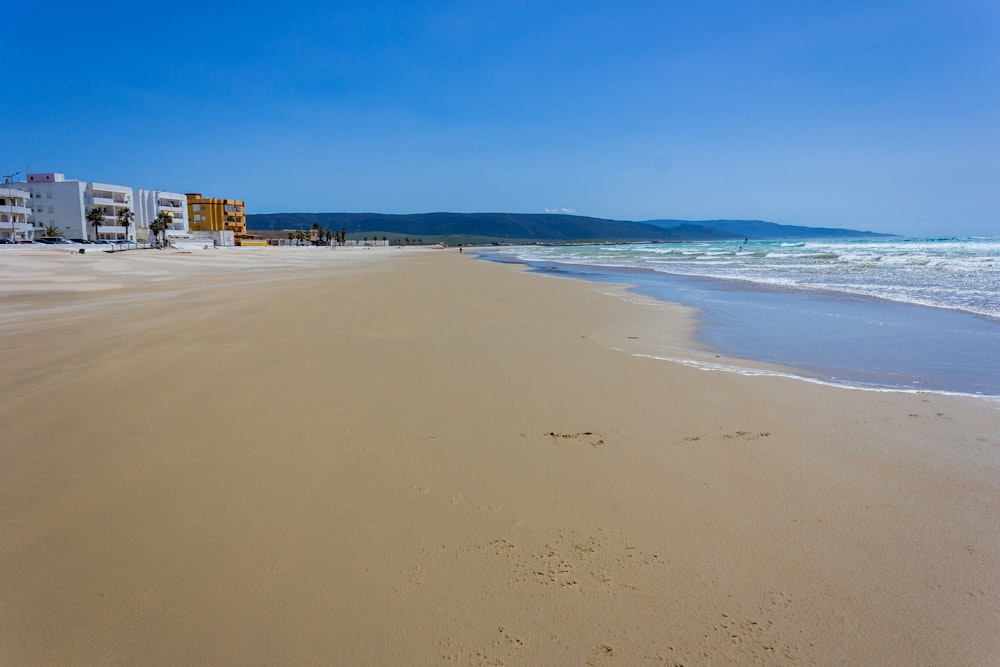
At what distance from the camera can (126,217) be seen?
62.9 meters

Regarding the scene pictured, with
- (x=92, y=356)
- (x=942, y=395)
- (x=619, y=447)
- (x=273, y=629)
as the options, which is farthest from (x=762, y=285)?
(x=273, y=629)

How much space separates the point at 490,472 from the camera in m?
3.31

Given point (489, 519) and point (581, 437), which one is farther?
point (581, 437)

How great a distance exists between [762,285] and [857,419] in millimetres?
15407

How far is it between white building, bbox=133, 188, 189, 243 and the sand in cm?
7768

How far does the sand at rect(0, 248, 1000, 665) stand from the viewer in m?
2.00

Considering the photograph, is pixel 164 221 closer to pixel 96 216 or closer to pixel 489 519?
pixel 96 216

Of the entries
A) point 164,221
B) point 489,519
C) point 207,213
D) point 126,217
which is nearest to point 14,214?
point 126,217

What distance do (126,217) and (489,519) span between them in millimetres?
74266

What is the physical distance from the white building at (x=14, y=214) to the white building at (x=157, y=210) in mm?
11309

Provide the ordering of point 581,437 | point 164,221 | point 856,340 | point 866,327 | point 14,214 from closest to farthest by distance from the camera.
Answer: point 581,437
point 856,340
point 866,327
point 14,214
point 164,221

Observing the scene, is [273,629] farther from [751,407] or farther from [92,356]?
[92,356]

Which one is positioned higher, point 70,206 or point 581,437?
point 70,206

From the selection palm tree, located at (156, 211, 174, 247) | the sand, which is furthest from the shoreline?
palm tree, located at (156, 211, 174, 247)
